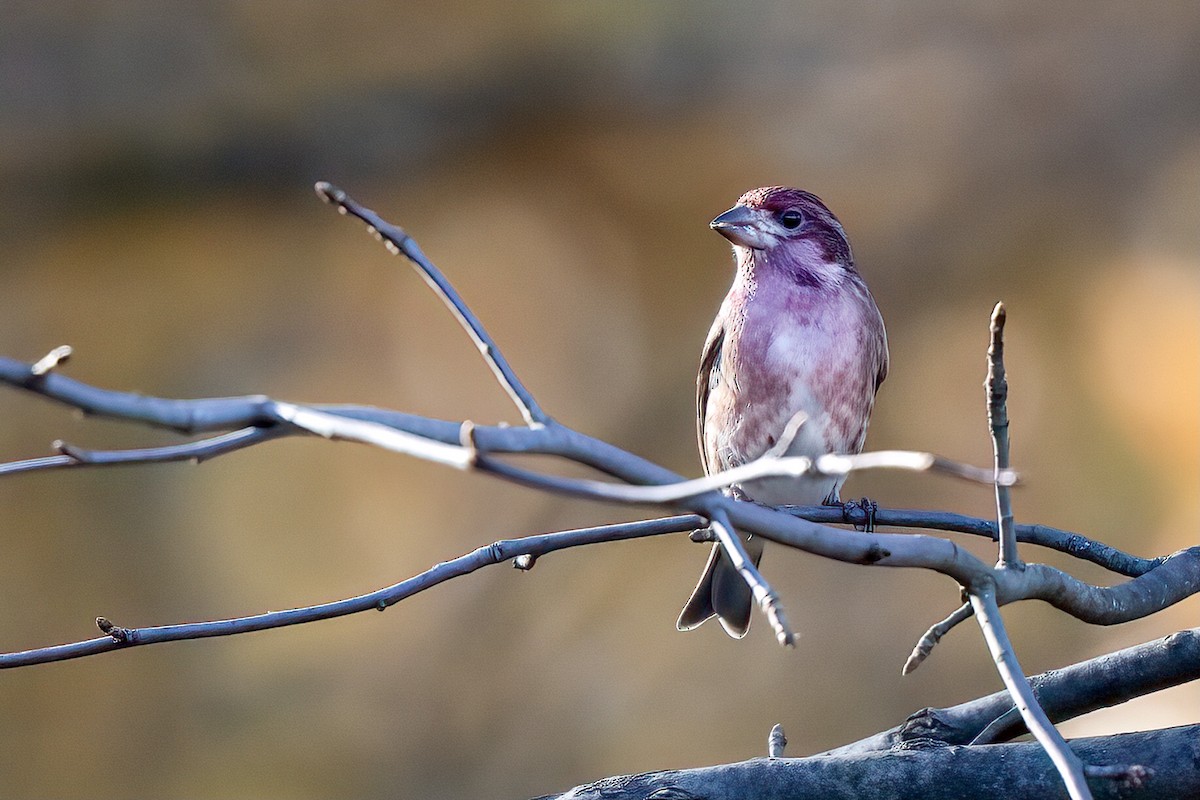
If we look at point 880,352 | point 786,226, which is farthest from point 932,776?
point 786,226

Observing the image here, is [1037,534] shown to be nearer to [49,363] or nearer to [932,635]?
[932,635]

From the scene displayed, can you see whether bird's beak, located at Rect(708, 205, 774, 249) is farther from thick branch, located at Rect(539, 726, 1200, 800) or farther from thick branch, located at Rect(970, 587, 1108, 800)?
thick branch, located at Rect(970, 587, 1108, 800)

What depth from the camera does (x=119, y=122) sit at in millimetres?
7203

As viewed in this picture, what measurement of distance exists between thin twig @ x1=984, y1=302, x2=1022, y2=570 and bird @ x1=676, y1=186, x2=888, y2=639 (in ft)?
5.40

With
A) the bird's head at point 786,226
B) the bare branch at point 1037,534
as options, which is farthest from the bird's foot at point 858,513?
the bird's head at point 786,226

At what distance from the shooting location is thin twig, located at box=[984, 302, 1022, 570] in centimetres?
158

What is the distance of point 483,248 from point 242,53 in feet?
5.85

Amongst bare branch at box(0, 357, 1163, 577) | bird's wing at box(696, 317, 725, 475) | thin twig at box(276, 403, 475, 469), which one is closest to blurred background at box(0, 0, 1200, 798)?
bird's wing at box(696, 317, 725, 475)

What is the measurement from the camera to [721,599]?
363 cm

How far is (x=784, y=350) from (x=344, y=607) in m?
1.81

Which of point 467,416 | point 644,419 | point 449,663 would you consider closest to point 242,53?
point 467,416

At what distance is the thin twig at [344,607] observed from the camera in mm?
1872

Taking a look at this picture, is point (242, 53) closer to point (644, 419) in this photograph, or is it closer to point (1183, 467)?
point (644, 419)

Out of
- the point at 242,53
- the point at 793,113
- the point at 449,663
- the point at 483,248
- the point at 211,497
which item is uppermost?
the point at 242,53
